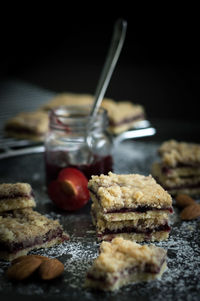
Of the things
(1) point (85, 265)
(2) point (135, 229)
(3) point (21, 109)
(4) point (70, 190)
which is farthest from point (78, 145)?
(3) point (21, 109)

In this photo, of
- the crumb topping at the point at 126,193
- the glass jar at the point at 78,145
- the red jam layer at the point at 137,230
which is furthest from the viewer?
the glass jar at the point at 78,145

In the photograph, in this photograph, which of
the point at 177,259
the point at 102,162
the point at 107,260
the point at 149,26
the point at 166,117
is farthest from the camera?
the point at 149,26

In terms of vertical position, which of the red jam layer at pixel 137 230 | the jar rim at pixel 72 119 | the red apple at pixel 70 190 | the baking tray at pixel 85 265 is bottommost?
the baking tray at pixel 85 265

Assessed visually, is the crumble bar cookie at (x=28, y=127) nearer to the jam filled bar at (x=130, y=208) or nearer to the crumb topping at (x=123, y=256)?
the jam filled bar at (x=130, y=208)

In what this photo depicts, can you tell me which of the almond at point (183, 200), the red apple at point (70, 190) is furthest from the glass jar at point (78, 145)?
the almond at point (183, 200)

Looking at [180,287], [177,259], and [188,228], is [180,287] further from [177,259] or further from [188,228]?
[188,228]

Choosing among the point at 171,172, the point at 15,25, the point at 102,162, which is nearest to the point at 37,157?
the point at 102,162
